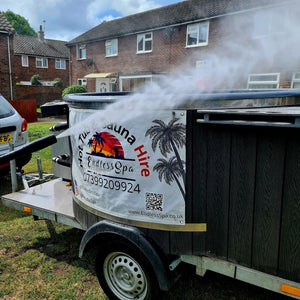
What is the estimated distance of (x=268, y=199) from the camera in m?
1.94

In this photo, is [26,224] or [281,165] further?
[26,224]

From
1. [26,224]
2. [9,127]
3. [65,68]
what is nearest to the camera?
[26,224]

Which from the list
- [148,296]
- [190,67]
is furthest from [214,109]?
[190,67]

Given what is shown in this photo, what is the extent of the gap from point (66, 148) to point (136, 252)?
2.95 m

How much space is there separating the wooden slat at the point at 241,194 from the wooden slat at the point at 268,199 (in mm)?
41

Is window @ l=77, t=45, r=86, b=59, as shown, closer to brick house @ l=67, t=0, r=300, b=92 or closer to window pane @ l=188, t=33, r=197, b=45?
brick house @ l=67, t=0, r=300, b=92

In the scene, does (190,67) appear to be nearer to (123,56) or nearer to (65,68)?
(123,56)

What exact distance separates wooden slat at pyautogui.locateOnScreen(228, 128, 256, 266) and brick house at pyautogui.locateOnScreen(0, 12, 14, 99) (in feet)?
77.5

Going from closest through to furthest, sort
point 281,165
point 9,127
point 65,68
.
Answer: point 281,165
point 9,127
point 65,68

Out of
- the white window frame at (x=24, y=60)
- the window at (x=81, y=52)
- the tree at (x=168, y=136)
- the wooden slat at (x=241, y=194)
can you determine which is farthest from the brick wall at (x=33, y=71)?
the wooden slat at (x=241, y=194)

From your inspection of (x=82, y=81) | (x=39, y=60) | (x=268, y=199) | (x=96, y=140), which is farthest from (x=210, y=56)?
(x=39, y=60)

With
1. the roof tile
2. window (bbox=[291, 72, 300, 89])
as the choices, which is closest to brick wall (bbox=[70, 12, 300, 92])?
window (bbox=[291, 72, 300, 89])

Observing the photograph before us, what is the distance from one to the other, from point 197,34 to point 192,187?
18.9m

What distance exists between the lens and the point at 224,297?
2777 millimetres
